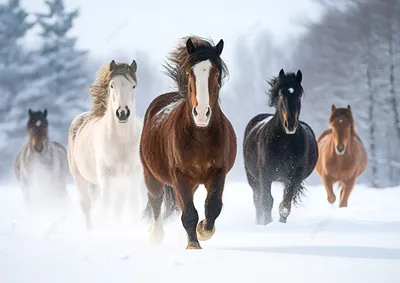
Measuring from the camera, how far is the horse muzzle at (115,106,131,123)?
29.7 ft

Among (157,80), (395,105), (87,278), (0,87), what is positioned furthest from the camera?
(157,80)

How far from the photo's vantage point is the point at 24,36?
3441cm

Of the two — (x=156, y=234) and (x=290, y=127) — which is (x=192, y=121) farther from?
(x=290, y=127)

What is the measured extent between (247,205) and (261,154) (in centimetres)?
479

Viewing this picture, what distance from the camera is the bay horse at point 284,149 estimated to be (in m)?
9.63

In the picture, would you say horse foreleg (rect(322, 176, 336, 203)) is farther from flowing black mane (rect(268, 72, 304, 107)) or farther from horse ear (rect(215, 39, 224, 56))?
horse ear (rect(215, 39, 224, 56))

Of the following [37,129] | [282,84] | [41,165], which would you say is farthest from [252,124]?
[41,165]

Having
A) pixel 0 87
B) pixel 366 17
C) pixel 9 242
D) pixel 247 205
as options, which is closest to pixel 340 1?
pixel 366 17

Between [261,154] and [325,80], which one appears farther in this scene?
[325,80]

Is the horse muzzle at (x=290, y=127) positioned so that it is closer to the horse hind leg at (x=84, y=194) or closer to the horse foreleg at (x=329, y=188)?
the horse hind leg at (x=84, y=194)

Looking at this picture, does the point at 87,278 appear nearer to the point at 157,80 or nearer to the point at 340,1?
the point at 340,1

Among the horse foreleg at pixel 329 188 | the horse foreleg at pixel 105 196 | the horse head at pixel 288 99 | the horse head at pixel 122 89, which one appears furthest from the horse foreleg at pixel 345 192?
the horse head at pixel 122 89

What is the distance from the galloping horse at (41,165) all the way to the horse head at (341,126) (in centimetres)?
628

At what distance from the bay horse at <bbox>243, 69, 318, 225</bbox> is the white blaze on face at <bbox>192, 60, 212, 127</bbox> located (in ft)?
12.1
